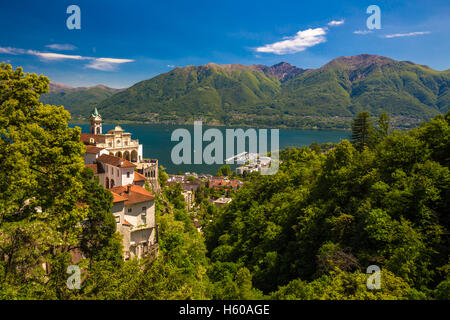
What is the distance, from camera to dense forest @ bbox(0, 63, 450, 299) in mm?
11102

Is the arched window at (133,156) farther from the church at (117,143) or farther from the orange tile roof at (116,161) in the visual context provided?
the orange tile roof at (116,161)

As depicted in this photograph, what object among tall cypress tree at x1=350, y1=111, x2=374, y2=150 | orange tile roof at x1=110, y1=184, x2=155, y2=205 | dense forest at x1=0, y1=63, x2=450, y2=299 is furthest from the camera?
tall cypress tree at x1=350, y1=111, x2=374, y2=150

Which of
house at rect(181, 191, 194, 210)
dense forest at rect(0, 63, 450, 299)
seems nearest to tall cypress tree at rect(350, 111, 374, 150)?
dense forest at rect(0, 63, 450, 299)

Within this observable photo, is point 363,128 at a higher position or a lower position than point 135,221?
higher

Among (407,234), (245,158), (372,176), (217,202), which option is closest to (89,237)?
(407,234)

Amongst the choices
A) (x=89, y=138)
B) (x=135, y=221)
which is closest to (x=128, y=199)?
(x=135, y=221)

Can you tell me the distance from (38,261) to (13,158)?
4.33 m

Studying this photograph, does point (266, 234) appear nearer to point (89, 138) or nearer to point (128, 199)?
point (128, 199)

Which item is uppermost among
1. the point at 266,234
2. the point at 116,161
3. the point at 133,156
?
the point at 116,161

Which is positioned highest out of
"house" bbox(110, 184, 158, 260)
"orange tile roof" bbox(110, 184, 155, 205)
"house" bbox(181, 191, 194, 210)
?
"orange tile roof" bbox(110, 184, 155, 205)

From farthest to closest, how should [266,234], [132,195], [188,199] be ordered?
[188,199], [266,234], [132,195]

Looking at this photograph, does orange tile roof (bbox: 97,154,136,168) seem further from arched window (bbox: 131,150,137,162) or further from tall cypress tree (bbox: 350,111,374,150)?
tall cypress tree (bbox: 350,111,374,150)

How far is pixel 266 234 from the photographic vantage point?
28.1m
